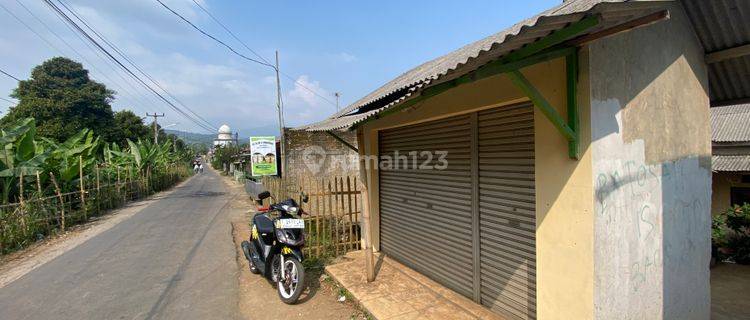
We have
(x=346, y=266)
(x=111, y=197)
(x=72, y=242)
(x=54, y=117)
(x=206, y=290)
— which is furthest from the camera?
(x=54, y=117)

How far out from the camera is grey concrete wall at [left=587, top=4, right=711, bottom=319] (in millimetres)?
2812

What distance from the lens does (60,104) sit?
27.4 metres

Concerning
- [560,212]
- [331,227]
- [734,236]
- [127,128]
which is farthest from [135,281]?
[127,128]

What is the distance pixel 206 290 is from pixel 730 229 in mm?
10413

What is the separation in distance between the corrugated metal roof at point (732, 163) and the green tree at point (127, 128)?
125ft

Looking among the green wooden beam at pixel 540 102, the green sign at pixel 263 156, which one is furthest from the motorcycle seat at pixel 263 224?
the green sign at pixel 263 156

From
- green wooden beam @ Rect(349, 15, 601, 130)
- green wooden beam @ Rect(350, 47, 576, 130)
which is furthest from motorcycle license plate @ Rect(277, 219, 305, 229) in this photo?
green wooden beam @ Rect(349, 15, 601, 130)

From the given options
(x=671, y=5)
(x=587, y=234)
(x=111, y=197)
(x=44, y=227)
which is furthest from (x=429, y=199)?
(x=111, y=197)

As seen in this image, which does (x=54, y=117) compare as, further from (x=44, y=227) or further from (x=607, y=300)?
(x=607, y=300)

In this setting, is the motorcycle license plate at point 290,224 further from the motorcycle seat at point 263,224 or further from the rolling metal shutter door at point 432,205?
the rolling metal shutter door at point 432,205

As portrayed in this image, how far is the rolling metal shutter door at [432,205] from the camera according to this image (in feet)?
14.3

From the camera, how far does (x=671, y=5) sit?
3.41 m

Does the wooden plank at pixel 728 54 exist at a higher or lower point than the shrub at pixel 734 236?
higher

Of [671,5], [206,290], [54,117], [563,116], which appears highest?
[54,117]
